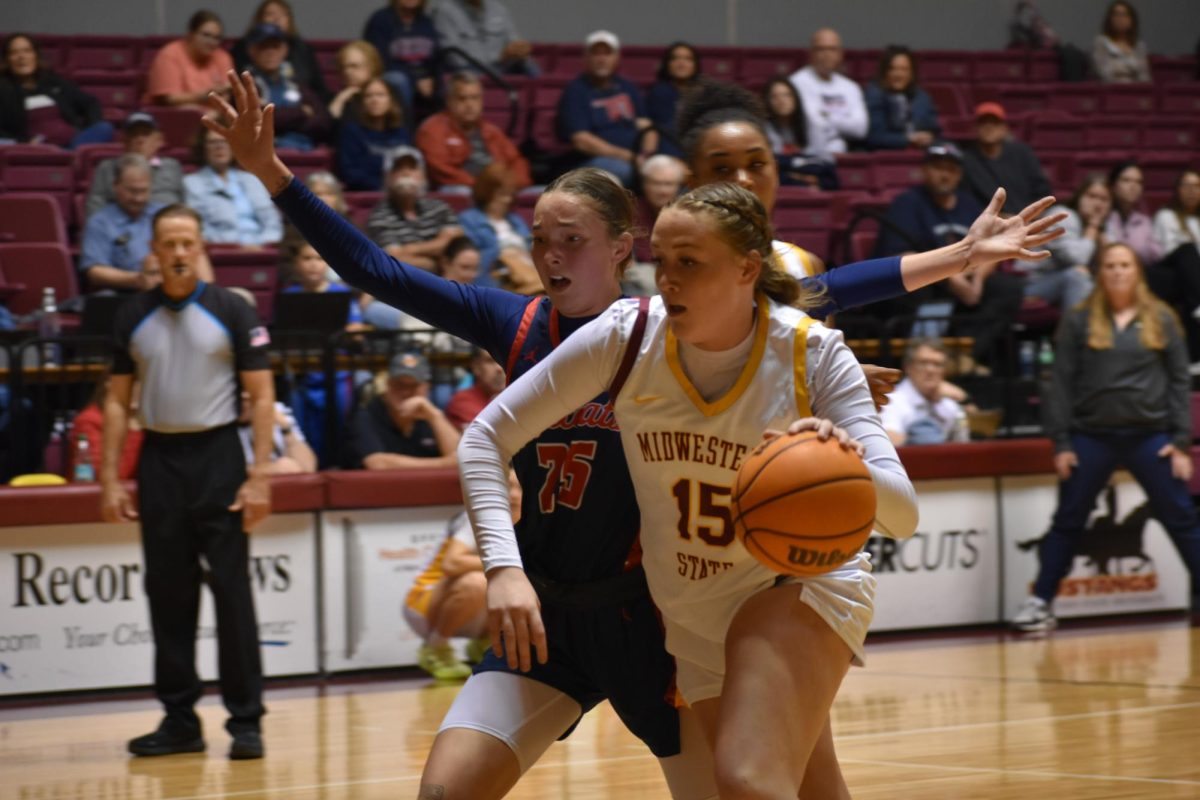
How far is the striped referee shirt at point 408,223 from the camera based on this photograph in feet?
33.7

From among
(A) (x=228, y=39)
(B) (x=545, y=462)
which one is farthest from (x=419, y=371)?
(A) (x=228, y=39)

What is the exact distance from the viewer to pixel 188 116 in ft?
38.3

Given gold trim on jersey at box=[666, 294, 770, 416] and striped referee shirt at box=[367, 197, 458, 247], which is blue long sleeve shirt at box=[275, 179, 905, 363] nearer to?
gold trim on jersey at box=[666, 294, 770, 416]

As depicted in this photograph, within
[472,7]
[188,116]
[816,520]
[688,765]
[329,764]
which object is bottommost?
[329,764]

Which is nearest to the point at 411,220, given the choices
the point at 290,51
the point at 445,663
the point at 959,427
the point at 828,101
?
the point at 290,51

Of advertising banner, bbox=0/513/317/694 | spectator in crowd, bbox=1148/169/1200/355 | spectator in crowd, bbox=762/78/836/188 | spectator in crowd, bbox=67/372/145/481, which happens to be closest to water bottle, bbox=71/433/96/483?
spectator in crowd, bbox=67/372/145/481

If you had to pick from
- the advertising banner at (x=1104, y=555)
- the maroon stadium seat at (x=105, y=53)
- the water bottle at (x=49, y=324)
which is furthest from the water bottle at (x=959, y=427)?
the maroon stadium seat at (x=105, y=53)

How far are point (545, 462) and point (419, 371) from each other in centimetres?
507

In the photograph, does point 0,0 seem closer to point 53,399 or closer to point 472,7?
point 472,7

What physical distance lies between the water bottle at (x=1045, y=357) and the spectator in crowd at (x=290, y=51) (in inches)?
207

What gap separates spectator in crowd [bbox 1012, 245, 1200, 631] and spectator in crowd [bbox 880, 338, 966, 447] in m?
0.56

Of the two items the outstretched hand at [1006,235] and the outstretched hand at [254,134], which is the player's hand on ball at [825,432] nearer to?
the outstretched hand at [1006,235]

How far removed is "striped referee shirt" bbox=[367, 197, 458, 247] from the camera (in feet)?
33.7

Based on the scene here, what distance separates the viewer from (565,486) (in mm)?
3637
